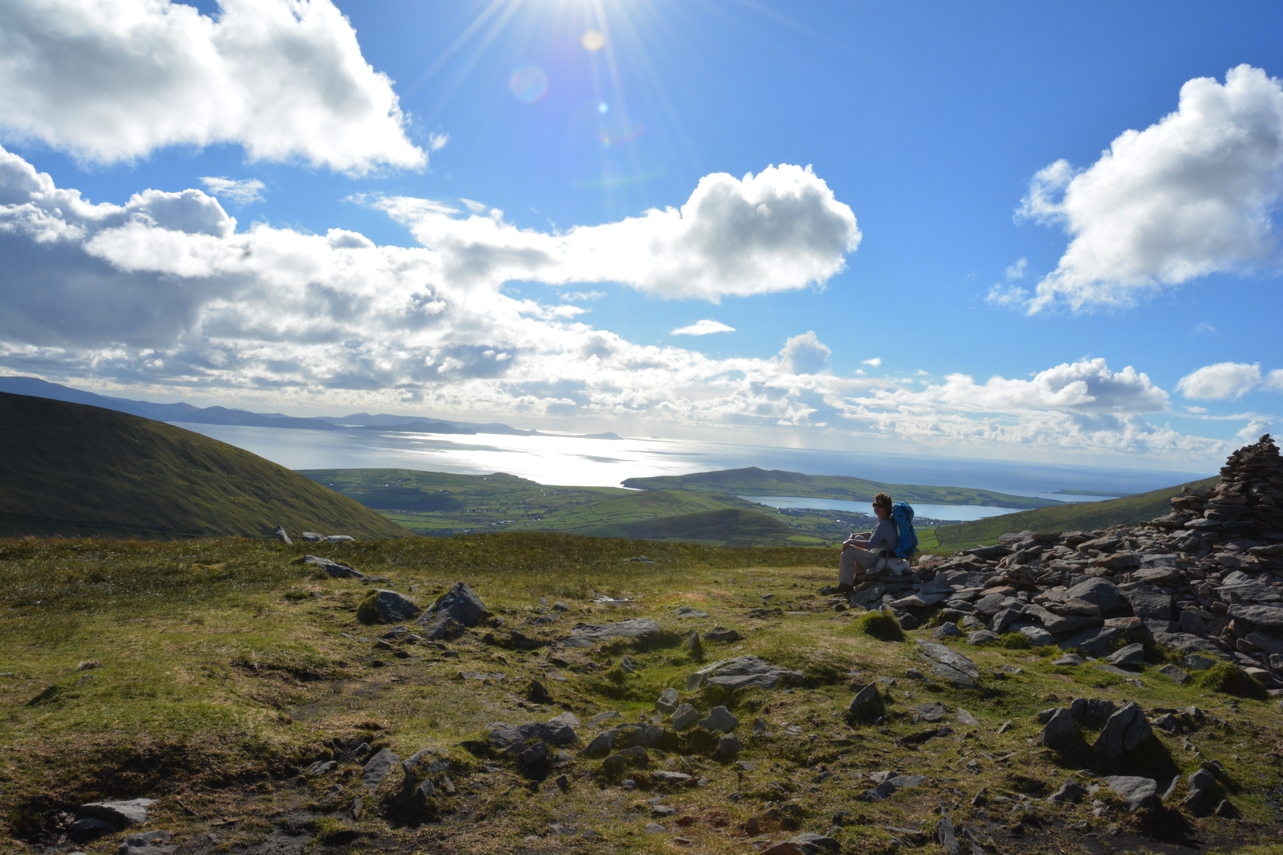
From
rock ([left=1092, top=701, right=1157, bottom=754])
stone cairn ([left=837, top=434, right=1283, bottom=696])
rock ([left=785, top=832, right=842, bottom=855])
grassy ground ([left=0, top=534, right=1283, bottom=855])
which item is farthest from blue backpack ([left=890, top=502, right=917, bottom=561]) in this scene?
rock ([left=785, top=832, right=842, bottom=855])

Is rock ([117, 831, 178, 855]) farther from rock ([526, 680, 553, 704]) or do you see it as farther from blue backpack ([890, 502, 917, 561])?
blue backpack ([890, 502, 917, 561])

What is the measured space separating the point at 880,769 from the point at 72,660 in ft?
47.1

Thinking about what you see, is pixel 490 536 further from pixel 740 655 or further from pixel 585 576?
pixel 740 655

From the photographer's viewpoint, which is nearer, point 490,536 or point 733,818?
point 733,818

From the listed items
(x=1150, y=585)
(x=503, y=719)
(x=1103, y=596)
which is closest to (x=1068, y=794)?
(x=503, y=719)

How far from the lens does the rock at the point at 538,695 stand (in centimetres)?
1180

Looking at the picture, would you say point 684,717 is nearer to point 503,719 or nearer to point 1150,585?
point 503,719

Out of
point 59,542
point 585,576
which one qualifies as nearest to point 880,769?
point 585,576

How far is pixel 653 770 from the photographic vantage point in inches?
365

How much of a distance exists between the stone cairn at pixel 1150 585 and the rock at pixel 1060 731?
20.0 ft

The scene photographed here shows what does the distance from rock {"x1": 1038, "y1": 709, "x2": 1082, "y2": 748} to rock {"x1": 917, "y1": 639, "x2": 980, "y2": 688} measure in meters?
2.76

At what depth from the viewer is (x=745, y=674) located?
12.6m

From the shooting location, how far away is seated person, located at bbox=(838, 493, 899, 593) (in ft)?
68.4

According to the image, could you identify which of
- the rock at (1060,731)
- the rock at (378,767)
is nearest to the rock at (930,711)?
the rock at (1060,731)
